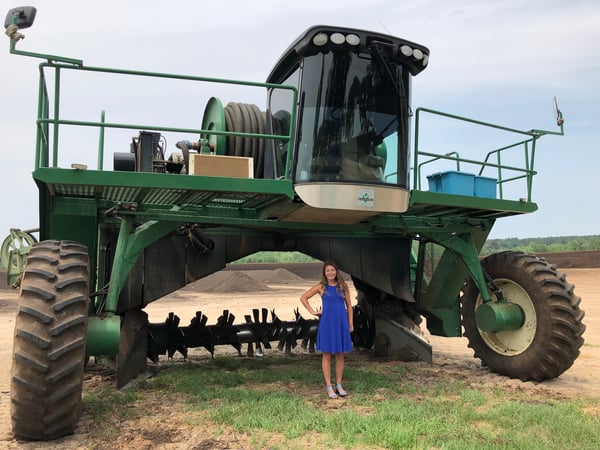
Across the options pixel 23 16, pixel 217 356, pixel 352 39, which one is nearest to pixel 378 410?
pixel 352 39

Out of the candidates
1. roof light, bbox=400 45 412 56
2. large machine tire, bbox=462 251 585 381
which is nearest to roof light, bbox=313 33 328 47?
roof light, bbox=400 45 412 56

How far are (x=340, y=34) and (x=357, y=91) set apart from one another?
554mm

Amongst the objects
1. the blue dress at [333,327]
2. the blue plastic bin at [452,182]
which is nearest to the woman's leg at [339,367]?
the blue dress at [333,327]

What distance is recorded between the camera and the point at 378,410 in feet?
15.7

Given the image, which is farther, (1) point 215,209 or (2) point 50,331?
(1) point 215,209

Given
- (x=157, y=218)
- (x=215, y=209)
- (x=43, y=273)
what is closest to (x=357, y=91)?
(x=215, y=209)

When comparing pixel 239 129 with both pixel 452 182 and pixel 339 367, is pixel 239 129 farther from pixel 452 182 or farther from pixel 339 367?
pixel 339 367

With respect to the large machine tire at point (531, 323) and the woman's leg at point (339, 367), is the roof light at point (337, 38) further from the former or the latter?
the large machine tire at point (531, 323)

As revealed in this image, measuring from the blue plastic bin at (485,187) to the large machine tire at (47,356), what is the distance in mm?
4289

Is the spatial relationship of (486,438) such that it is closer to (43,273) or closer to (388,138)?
(388,138)

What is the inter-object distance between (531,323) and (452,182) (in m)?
1.90

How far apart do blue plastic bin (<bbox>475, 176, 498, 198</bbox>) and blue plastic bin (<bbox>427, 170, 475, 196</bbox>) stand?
0.29ft

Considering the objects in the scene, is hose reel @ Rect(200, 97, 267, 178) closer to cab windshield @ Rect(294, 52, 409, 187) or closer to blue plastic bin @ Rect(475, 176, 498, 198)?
cab windshield @ Rect(294, 52, 409, 187)

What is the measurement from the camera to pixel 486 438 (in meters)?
4.07
